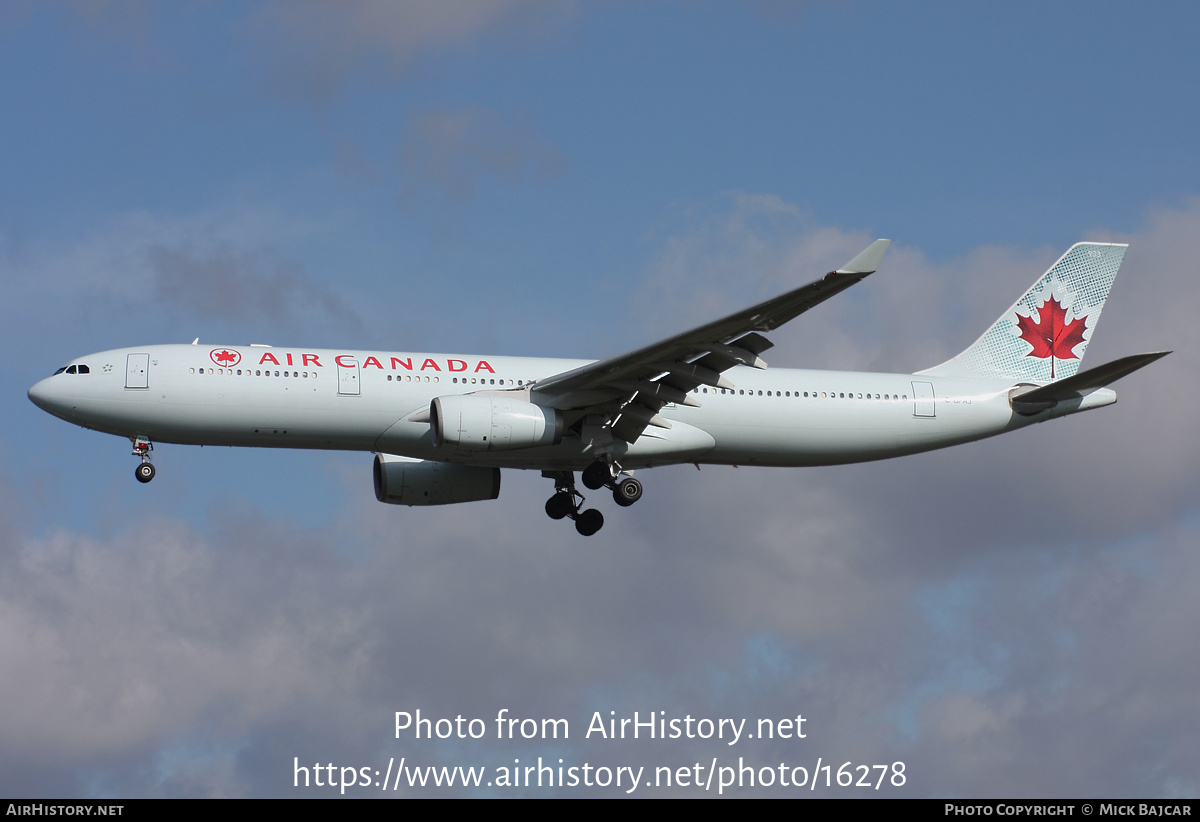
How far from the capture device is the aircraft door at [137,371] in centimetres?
3428

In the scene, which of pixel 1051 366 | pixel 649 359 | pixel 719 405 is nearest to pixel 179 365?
pixel 649 359

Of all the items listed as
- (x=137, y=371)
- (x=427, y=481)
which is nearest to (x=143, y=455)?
(x=137, y=371)

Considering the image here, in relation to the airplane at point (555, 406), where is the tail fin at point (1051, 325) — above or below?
above

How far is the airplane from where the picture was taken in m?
34.2

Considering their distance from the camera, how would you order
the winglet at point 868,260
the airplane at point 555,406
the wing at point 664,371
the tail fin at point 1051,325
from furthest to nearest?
the tail fin at point 1051,325 → the airplane at point 555,406 → the wing at point 664,371 → the winglet at point 868,260

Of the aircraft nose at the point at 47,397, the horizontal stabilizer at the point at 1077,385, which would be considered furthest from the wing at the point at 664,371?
the aircraft nose at the point at 47,397

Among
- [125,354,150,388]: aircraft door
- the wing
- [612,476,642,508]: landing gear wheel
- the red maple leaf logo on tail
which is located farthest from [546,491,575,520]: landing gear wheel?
the red maple leaf logo on tail

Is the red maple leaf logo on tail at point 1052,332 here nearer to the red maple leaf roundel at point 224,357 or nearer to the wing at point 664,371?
the wing at point 664,371

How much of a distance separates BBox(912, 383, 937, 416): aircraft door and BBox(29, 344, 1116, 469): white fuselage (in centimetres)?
4

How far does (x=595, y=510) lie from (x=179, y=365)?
1208 centimetres

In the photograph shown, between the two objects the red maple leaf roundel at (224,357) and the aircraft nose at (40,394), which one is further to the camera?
the red maple leaf roundel at (224,357)

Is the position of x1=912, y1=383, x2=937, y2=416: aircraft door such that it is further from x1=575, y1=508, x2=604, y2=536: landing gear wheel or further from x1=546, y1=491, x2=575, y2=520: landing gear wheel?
x1=546, y1=491, x2=575, y2=520: landing gear wheel

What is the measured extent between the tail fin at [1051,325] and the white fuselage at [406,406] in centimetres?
291

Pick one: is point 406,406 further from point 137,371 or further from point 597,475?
point 137,371
